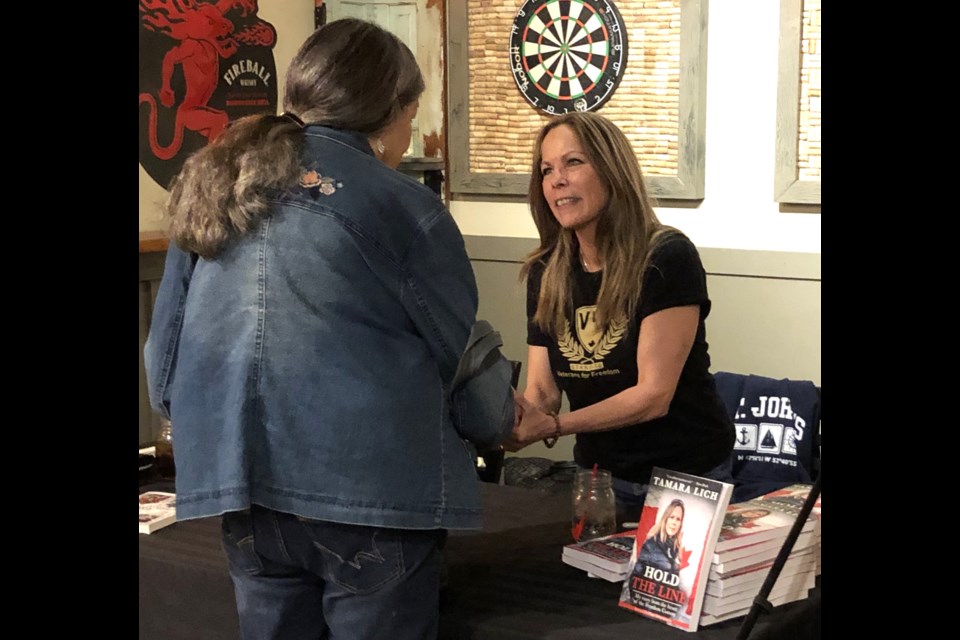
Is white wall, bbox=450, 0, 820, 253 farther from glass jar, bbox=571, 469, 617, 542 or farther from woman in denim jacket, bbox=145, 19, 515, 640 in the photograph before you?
woman in denim jacket, bbox=145, 19, 515, 640

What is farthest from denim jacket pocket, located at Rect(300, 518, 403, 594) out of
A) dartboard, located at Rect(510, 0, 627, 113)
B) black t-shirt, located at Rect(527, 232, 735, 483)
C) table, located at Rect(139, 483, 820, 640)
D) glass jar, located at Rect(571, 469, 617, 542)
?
dartboard, located at Rect(510, 0, 627, 113)

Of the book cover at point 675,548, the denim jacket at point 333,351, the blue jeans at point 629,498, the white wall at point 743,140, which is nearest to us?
the denim jacket at point 333,351

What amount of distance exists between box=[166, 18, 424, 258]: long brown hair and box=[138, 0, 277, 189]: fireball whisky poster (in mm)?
1994

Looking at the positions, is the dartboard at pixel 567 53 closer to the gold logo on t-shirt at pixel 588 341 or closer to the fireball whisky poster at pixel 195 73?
the fireball whisky poster at pixel 195 73

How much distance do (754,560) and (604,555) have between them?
257 millimetres

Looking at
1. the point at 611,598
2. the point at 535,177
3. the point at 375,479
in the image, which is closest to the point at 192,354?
the point at 375,479

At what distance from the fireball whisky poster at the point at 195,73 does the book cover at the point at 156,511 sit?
1435mm

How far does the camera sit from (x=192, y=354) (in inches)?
60.2

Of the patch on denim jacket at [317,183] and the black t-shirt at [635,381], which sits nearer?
the patch on denim jacket at [317,183]

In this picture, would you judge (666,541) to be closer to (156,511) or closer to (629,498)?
(629,498)

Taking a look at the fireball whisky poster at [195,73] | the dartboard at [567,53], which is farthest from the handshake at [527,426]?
the dartboard at [567,53]

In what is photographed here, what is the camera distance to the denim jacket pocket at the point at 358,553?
4.91ft
